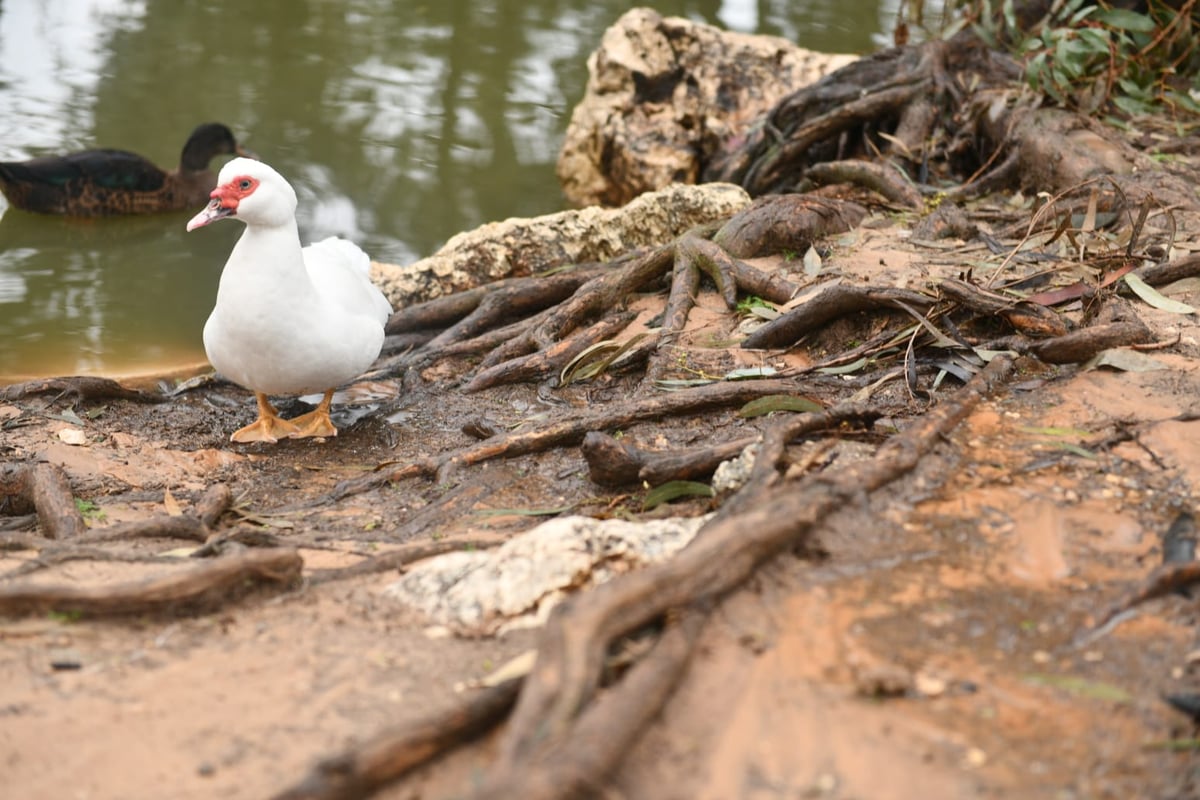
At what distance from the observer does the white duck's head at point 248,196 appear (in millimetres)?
5109

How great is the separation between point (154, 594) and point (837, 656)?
1.65 metres

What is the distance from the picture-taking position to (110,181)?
973 cm

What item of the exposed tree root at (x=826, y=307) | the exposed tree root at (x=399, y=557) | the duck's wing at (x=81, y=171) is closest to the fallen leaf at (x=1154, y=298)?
the exposed tree root at (x=826, y=307)

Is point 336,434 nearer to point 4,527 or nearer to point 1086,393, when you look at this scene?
point 4,527

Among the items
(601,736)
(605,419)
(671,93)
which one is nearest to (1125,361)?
(605,419)

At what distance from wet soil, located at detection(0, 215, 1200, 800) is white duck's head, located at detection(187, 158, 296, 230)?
1.84 meters

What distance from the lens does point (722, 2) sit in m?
16.4

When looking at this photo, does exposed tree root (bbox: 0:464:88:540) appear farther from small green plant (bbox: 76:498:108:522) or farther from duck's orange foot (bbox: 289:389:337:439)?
duck's orange foot (bbox: 289:389:337:439)

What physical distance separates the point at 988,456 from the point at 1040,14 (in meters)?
6.25

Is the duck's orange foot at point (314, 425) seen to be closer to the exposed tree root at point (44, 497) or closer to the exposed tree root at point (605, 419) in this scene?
the exposed tree root at point (605, 419)

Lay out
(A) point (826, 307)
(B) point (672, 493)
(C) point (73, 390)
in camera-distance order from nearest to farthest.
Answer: (B) point (672, 493)
(A) point (826, 307)
(C) point (73, 390)

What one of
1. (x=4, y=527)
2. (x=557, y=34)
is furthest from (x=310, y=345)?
(x=557, y=34)

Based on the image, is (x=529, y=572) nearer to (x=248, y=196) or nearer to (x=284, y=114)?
(x=248, y=196)

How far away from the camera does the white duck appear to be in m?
5.10
